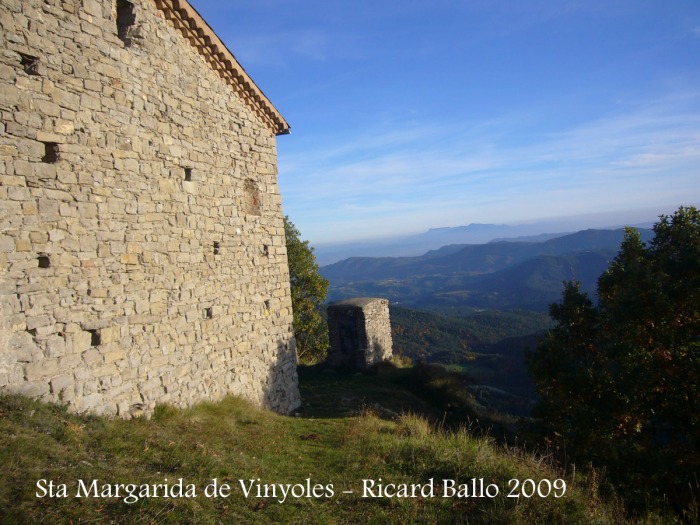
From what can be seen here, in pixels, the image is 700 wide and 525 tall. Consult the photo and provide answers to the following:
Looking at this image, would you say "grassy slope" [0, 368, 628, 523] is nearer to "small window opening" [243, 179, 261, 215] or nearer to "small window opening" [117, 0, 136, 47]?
"small window opening" [243, 179, 261, 215]

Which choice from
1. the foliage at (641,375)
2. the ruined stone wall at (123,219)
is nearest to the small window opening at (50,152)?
the ruined stone wall at (123,219)

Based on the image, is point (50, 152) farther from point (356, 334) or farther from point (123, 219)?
point (356, 334)

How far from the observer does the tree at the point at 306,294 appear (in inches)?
940

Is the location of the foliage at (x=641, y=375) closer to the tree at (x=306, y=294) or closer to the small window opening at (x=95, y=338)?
the small window opening at (x=95, y=338)

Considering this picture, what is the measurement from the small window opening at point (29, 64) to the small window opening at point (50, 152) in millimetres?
980

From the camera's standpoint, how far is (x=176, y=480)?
494cm

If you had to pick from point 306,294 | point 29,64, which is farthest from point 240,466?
point 306,294

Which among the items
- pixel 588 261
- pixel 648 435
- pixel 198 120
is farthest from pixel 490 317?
pixel 588 261

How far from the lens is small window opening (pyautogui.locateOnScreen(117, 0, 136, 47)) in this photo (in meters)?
7.35

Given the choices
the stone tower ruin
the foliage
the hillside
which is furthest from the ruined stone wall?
the hillside

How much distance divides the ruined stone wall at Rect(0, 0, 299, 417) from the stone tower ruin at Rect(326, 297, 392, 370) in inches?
376

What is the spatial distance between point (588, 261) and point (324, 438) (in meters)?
136

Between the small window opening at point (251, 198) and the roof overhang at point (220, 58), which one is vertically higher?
the roof overhang at point (220, 58)

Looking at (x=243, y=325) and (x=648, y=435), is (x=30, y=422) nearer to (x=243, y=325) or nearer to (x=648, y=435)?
(x=243, y=325)
